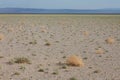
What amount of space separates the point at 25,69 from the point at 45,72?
123cm

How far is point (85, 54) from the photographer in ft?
78.0

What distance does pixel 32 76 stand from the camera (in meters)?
16.1

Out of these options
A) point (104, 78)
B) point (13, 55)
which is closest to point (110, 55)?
point (13, 55)

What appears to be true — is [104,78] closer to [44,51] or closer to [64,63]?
[64,63]

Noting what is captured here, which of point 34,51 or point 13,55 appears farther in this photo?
point 34,51

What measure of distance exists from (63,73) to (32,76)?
1.60m

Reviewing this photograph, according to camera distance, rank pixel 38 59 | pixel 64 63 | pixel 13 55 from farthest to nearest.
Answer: pixel 13 55 < pixel 38 59 < pixel 64 63

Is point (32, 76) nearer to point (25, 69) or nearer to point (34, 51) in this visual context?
point (25, 69)

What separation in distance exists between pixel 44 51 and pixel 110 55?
4.71 m

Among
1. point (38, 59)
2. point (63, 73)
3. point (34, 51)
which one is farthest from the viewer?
point (34, 51)

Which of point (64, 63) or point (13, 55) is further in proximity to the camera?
point (13, 55)

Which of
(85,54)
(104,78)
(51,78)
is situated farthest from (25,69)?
(85,54)

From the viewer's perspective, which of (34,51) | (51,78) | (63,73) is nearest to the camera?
(51,78)

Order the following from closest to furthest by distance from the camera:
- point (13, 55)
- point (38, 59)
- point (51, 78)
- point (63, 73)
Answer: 1. point (51, 78)
2. point (63, 73)
3. point (38, 59)
4. point (13, 55)
